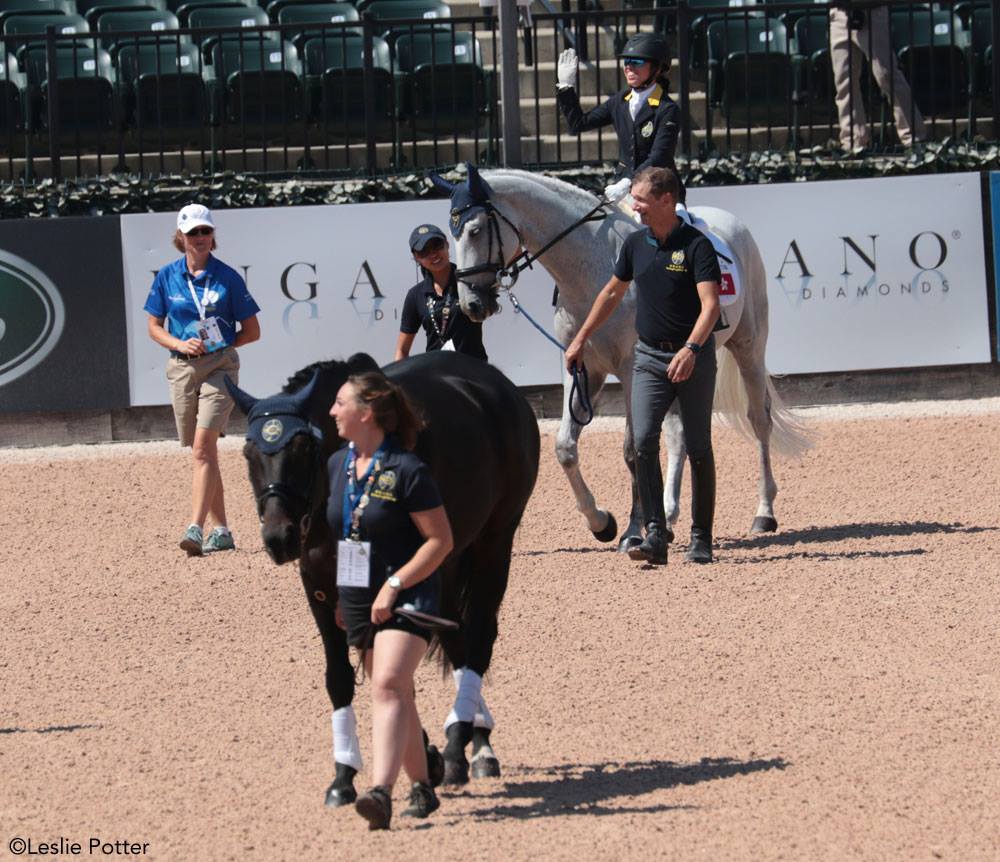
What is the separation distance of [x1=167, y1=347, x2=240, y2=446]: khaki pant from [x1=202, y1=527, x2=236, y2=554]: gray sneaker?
60cm

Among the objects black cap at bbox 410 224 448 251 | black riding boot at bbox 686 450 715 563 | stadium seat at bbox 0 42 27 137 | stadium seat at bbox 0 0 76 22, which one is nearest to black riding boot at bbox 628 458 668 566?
black riding boot at bbox 686 450 715 563

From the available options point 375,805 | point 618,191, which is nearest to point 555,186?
point 618,191

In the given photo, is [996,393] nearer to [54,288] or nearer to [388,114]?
[388,114]

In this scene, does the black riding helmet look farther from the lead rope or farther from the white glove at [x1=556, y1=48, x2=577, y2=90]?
the lead rope

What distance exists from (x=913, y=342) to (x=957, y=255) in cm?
76

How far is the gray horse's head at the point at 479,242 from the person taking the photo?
9.38 metres

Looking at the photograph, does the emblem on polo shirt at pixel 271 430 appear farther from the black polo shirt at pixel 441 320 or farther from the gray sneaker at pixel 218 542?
the gray sneaker at pixel 218 542

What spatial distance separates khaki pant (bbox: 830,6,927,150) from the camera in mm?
14859

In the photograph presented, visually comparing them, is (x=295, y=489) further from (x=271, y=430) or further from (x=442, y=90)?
(x=442, y=90)

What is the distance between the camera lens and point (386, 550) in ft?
17.1

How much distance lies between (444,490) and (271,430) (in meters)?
0.73

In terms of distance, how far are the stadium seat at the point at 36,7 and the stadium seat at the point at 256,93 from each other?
2380 millimetres

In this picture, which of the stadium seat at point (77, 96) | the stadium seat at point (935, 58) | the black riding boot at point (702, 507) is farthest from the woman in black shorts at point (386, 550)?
the stadium seat at point (935, 58)

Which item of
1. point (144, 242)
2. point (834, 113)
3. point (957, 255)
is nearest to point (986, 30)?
point (834, 113)
